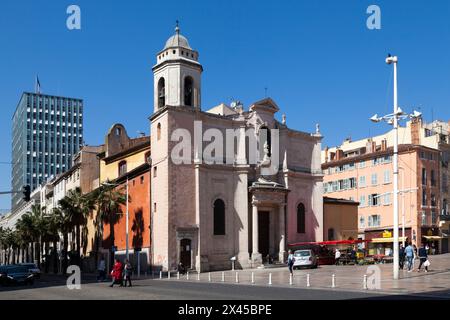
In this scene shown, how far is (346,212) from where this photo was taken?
231 ft

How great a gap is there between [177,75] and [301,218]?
2147cm

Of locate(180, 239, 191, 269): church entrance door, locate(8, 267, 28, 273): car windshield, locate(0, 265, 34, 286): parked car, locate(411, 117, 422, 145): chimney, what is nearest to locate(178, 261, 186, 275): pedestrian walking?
locate(180, 239, 191, 269): church entrance door

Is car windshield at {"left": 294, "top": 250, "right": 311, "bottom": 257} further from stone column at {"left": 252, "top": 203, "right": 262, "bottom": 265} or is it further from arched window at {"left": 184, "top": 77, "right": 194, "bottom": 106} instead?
arched window at {"left": 184, "top": 77, "right": 194, "bottom": 106}

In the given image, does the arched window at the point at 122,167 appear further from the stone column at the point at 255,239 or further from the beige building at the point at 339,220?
the beige building at the point at 339,220

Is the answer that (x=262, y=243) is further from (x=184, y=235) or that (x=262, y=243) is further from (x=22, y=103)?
(x=22, y=103)

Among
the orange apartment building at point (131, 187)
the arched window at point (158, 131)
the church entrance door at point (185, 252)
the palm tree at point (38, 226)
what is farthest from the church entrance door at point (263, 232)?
the palm tree at point (38, 226)

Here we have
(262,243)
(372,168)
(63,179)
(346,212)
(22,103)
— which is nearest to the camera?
(262,243)

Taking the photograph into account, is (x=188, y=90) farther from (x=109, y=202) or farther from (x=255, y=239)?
(x=255, y=239)

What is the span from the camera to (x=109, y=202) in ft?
196

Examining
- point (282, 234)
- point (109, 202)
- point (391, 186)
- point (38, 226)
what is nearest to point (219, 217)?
point (282, 234)

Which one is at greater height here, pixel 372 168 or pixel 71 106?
pixel 71 106

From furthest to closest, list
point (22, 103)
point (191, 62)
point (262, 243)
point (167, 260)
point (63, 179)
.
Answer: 1. point (22, 103)
2. point (63, 179)
3. point (262, 243)
4. point (191, 62)
5. point (167, 260)

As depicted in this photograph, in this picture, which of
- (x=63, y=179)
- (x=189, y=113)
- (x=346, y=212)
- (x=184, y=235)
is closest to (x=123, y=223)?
(x=184, y=235)

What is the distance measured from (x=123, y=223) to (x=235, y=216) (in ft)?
41.3
